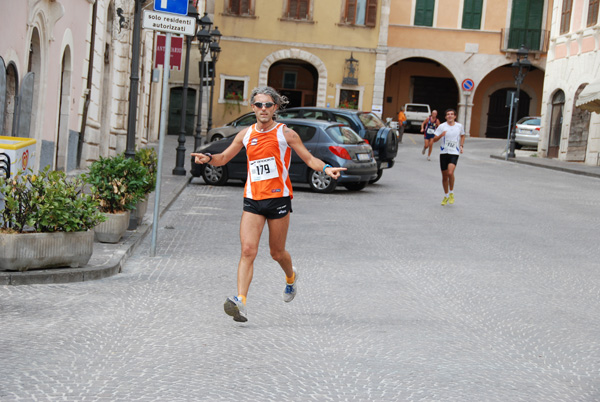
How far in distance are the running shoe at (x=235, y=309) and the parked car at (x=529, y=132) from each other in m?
37.3

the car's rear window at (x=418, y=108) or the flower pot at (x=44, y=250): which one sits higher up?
the car's rear window at (x=418, y=108)

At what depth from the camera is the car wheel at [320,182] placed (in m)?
19.3

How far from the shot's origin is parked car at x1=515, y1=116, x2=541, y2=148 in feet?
140

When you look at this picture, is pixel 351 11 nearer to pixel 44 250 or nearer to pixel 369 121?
pixel 369 121

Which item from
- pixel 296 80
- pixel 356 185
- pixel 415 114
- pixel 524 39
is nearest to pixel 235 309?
pixel 356 185

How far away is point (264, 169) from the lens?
23.4 feet

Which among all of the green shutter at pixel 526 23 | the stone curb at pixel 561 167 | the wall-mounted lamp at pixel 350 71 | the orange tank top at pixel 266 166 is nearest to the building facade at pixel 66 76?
the orange tank top at pixel 266 166

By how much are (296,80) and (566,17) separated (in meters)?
15.4

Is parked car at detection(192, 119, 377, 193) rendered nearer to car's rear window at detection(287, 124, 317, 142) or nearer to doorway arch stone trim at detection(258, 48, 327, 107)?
car's rear window at detection(287, 124, 317, 142)

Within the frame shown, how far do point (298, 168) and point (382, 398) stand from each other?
48.5ft

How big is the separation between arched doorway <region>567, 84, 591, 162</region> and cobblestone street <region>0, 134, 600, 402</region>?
79.4 feet

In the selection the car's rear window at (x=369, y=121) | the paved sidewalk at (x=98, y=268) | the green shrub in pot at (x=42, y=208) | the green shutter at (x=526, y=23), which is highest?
the green shutter at (x=526, y=23)

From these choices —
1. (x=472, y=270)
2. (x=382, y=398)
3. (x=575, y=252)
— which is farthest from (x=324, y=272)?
(x=382, y=398)

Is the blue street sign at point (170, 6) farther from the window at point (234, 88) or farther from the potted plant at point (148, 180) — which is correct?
the window at point (234, 88)
